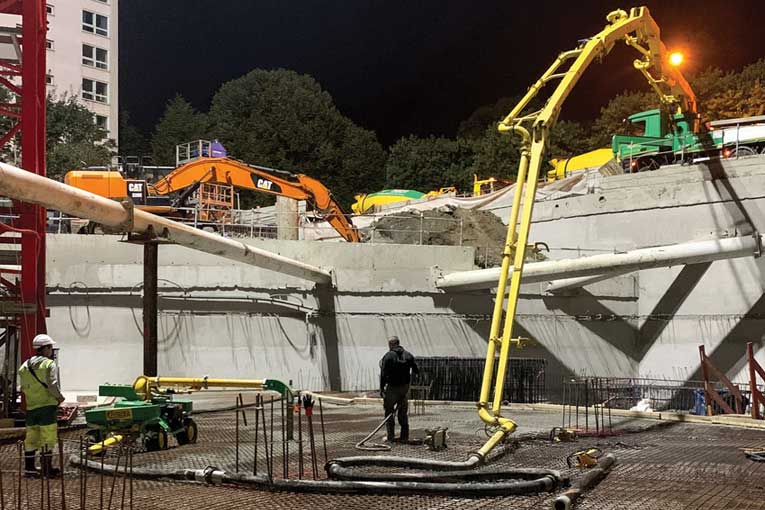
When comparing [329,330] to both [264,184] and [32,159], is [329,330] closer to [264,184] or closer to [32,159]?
[264,184]

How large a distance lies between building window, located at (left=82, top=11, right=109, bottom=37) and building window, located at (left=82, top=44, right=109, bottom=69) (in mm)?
1318

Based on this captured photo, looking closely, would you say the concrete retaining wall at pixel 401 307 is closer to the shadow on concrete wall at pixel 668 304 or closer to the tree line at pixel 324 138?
the shadow on concrete wall at pixel 668 304

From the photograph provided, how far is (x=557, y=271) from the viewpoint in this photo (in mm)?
19844

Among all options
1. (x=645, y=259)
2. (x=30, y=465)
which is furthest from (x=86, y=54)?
(x=30, y=465)

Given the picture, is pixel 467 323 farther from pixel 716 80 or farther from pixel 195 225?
pixel 716 80

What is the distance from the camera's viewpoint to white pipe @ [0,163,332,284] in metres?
→ 11.0

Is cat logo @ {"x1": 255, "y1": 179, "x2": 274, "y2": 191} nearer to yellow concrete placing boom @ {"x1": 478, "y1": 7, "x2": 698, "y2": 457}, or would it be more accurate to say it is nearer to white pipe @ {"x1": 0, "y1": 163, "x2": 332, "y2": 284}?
white pipe @ {"x1": 0, "y1": 163, "x2": 332, "y2": 284}

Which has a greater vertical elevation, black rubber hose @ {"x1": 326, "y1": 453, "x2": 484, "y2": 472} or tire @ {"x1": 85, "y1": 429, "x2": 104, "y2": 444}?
tire @ {"x1": 85, "y1": 429, "x2": 104, "y2": 444}

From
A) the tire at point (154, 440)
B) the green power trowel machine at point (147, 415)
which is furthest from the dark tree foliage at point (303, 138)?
the tire at point (154, 440)

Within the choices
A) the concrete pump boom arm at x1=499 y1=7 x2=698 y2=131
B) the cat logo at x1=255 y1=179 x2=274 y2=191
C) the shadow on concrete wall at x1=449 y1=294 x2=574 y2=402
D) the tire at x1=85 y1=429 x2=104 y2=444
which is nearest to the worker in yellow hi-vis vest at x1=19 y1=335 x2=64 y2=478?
the tire at x1=85 y1=429 x2=104 y2=444

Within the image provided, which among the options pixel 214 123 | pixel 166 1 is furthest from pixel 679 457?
pixel 166 1

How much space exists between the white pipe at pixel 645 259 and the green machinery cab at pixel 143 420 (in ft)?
34.4

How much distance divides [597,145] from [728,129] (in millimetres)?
24188

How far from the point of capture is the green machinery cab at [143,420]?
10297 mm
